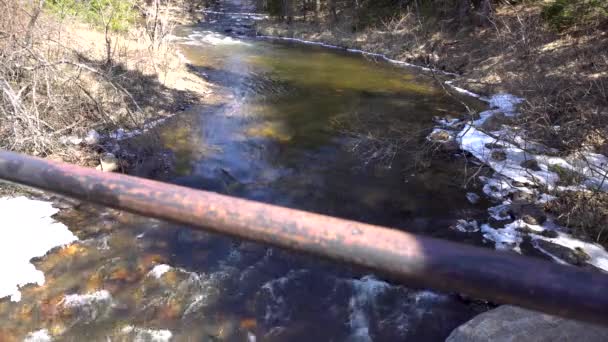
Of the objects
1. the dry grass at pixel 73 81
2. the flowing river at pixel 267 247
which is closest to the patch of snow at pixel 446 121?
the flowing river at pixel 267 247

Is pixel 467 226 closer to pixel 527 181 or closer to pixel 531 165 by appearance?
pixel 527 181

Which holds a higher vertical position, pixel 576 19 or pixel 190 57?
pixel 576 19

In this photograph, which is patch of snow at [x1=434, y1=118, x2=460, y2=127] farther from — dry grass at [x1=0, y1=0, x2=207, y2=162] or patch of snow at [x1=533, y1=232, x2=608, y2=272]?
dry grass at [x1=0, y1=0, x2=207, y2=162]

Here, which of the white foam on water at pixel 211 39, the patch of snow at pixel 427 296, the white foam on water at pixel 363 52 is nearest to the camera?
the patch of snow at pixel 427 296

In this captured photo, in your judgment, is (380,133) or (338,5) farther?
(338,5)

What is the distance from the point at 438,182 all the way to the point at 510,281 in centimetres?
842

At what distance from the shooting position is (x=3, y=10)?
8.69 m

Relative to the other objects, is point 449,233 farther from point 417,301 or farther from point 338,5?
point 338,5

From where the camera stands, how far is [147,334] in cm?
506

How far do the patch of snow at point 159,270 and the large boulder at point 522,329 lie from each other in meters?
3.47

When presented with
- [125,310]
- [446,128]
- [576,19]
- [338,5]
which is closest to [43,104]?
[125,310]

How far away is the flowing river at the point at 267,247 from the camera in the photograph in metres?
5.29

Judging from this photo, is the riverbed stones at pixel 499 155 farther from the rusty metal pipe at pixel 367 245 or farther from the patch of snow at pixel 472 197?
the rusty metal pipe at pixel 367 245

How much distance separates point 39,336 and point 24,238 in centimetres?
196
